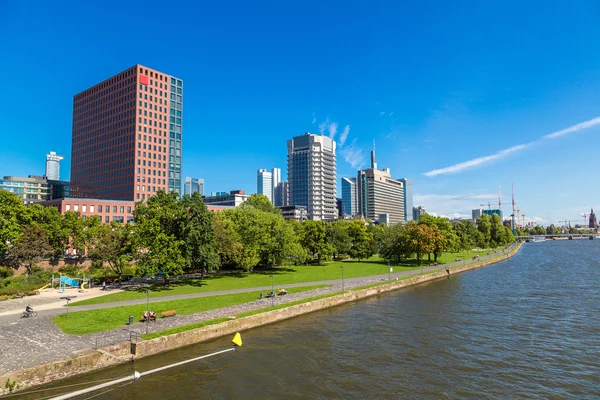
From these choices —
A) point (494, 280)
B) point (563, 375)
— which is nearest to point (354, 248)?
point (494, 280)

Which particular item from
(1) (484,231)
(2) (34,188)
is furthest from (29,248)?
(1) (484,231)

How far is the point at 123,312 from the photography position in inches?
1359

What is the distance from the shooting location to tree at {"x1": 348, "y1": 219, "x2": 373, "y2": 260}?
9275 centimetres

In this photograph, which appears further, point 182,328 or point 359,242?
point 359,242

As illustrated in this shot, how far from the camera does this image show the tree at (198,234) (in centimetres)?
4988

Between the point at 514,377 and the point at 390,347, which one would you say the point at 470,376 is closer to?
the point at 514,377

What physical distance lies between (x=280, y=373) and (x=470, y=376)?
517 inches

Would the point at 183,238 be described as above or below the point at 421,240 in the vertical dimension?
above

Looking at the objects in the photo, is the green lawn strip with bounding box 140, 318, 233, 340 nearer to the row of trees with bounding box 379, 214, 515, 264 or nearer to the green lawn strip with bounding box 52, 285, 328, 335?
the green lawn strip with bounding box 52, 285, 328, 335

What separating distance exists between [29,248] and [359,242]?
70.7 m

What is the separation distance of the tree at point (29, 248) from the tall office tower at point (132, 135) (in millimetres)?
70107

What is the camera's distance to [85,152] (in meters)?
158

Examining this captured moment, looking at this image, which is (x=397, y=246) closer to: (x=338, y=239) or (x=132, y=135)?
(x=338, y=239)

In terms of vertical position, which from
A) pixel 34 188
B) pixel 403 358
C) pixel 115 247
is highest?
pixel 34 188
